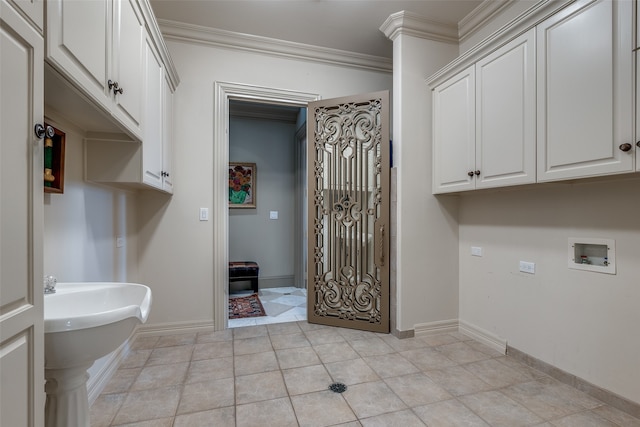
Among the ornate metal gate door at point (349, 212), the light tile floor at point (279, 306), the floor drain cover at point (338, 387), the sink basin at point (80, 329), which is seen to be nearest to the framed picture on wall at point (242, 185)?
the light tile floor at point (279, 306)

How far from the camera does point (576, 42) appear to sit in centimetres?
163

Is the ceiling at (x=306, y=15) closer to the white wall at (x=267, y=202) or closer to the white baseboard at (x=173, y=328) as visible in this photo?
the white wall at (x=267, y=202)

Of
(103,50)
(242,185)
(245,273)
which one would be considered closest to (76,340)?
(103,50)

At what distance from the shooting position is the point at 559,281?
199cm

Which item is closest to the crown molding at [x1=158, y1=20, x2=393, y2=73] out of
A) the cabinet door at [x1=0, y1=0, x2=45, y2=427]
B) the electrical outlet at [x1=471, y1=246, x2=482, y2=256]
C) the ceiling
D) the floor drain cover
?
the ceiling

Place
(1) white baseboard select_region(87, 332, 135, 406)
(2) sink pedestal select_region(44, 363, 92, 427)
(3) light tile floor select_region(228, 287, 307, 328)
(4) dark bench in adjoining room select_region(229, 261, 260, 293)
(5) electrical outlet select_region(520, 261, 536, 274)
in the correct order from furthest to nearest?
1. (4) dark bench in adjoining room select_region(229, 261, 260, 293)
2. (3) light tile floor select_region(228, 287, 307, 328)
3. (5) electrical outlet select_region(520, 261, 536, 274)
4. (1) white baseboard select_region(87, 332, 135, 406)
5. (2) sink pedestal select_region(44, 363, 92, 427)

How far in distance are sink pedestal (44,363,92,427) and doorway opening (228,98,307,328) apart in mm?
3245

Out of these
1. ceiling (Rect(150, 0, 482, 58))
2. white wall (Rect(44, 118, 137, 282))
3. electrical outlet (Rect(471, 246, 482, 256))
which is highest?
ceiling (Rect(150, 0, 482, 58))

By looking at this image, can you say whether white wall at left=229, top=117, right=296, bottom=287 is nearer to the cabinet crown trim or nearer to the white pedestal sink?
the cabinet crown trim

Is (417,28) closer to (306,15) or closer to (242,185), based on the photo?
(306,15)

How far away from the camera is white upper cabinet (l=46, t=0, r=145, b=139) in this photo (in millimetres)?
986

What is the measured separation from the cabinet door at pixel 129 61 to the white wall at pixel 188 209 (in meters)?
1.04

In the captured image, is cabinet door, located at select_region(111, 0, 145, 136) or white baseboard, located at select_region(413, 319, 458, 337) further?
white baseboard, located at select_region(413, 319, 458, 337)

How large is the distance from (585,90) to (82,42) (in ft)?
7.62
